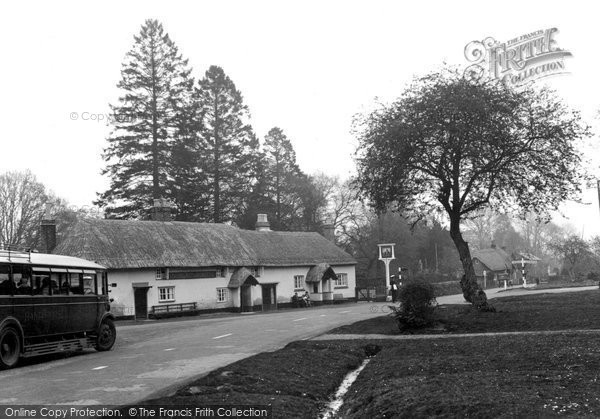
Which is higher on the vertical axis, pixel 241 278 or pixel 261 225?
pixel 261 225

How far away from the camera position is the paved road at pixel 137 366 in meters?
11.2

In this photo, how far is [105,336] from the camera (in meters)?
20.8

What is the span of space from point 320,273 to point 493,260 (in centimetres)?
4833

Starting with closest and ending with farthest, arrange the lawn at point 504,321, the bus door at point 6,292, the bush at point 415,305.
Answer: the bus door at point 6,292 < the lawn at point 504,321 < the bush at point 415,305

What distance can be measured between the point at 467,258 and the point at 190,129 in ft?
132

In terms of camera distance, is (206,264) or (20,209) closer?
(206,264)

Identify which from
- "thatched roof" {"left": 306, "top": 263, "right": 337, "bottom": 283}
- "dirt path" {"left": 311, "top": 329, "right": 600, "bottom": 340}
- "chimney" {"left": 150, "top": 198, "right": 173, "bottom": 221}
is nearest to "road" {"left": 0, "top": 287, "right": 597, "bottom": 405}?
"dirt path" {"left": 311, "top": 329, "right": 600, "bottom": 340}

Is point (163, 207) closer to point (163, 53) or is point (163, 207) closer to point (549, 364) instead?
point (163, 53)

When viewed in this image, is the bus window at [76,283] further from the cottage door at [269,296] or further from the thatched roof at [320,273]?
the thatched roof at [320,273]

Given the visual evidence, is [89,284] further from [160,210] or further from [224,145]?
[224,145]

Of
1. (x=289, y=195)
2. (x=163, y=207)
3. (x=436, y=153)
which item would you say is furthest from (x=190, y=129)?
(x=436, y=153)

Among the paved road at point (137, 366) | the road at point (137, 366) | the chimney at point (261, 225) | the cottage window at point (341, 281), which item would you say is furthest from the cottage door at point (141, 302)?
the cottage window at point (341, 281)

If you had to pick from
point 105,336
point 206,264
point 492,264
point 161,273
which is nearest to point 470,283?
point 105,336

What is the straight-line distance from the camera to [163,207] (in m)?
51.5
